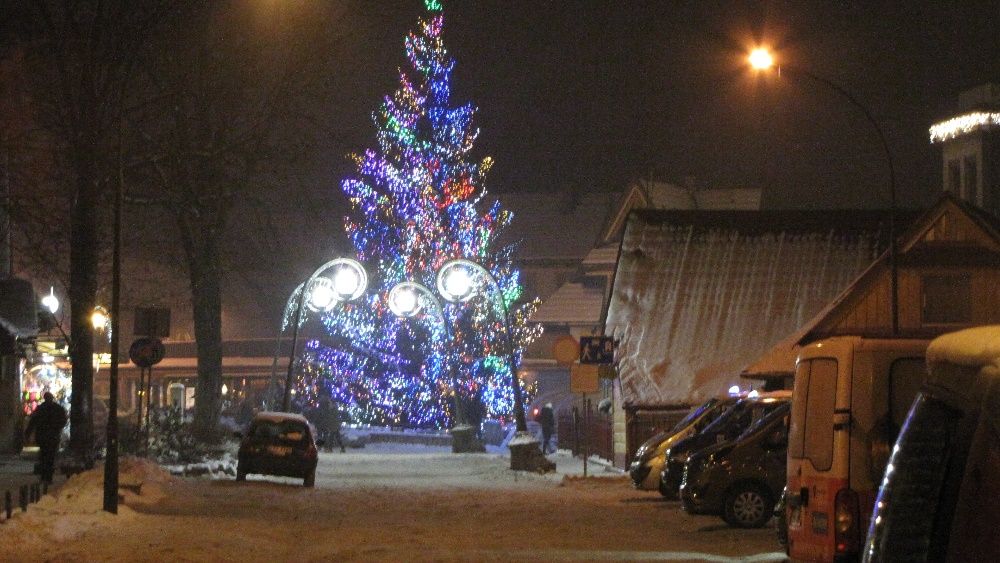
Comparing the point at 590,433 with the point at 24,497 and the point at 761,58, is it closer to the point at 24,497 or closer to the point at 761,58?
the point at 761,58

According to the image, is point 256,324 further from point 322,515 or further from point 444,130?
point 322,515

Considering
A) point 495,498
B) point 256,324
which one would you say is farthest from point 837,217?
point 256,324

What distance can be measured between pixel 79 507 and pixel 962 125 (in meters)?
34.0

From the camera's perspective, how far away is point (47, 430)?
2634 centimetres

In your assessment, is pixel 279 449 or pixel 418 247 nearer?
pixel 279 449

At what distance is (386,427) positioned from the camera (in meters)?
58.3

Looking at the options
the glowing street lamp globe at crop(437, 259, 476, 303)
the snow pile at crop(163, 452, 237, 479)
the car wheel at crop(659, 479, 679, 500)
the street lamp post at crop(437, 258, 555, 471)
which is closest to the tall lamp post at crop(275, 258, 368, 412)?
the glowing street lamp globe at crop(437, 259, 476, 303)

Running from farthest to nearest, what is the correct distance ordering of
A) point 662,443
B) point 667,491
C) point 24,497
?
point 662,443 → point 667,491 → point 24,497

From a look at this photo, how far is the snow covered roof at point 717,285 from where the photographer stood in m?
36.3

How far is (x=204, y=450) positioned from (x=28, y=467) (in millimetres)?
5363

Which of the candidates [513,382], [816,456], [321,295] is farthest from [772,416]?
[321,295]

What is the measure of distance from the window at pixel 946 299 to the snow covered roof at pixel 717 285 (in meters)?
6.83

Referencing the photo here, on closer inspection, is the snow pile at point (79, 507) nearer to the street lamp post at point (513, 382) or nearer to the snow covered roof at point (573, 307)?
the street lamp post at point (513, 382)

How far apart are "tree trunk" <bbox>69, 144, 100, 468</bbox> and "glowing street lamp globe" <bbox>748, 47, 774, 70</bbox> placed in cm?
1261
